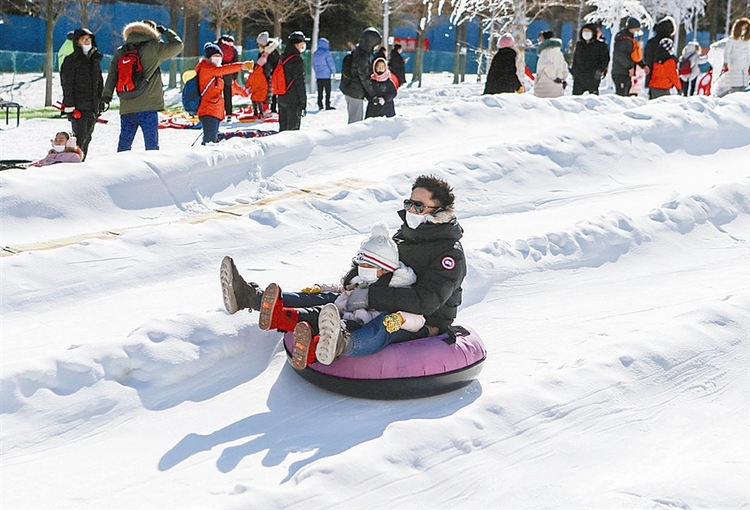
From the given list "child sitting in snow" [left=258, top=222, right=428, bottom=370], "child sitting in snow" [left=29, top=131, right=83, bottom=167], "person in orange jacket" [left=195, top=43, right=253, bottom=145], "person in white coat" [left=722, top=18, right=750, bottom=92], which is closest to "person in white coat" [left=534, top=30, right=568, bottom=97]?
"person in white coat" [left=722, top=18, right=750, bottom=92]

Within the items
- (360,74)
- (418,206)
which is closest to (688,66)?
(360,74)

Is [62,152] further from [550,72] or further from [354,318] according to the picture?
[550,72]

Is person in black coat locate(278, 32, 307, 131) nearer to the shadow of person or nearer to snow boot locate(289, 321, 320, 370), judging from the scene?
the shadow of person

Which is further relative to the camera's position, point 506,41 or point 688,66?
point 688,66

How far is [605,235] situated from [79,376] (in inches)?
172

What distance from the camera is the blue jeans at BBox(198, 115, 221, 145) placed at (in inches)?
379

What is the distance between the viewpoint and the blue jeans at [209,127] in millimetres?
9617

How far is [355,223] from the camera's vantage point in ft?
24.6

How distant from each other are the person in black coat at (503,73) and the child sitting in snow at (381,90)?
1.99 meters

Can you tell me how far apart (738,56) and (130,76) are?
27.1 ft

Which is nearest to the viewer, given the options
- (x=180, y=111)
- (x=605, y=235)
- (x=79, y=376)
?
(x=79, y=376)

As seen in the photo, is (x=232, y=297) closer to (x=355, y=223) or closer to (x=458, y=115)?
(x=355, y=223)

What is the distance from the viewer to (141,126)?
8.59 m

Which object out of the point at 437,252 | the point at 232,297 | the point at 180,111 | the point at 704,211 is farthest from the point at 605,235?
the point at 180,111
